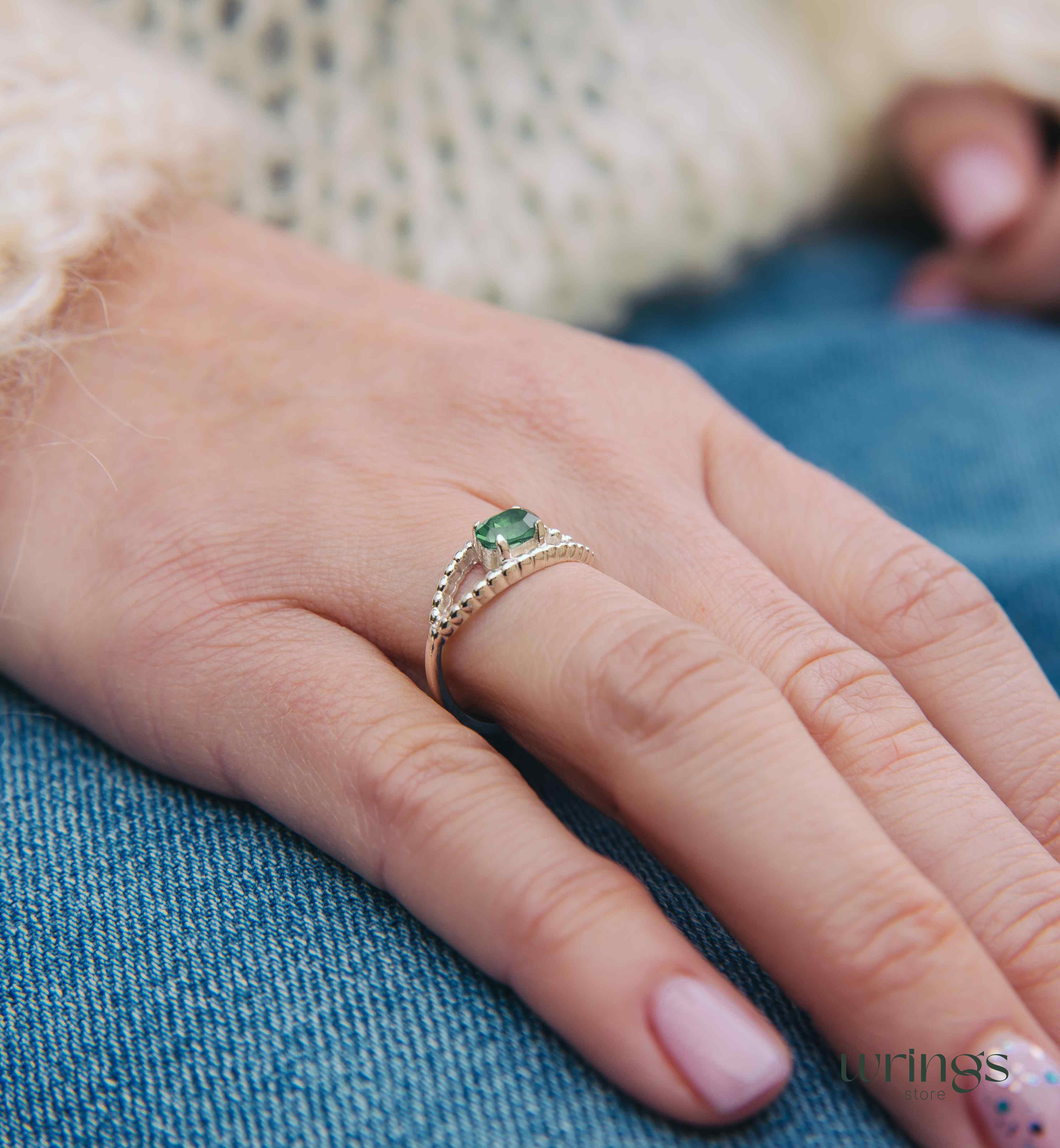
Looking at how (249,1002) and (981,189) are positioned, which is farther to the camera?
(981,189)

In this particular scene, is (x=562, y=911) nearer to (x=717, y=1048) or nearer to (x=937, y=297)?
(x=717, y=1048)

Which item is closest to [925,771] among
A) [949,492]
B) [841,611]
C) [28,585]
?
[841,611]

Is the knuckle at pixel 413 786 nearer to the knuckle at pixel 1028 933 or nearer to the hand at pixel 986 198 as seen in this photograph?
the knuckle at pixel 1028 933

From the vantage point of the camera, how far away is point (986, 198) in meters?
1.18

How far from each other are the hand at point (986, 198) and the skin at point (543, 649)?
646 millimetres

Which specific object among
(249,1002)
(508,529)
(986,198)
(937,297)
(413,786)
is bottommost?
(249,1002)

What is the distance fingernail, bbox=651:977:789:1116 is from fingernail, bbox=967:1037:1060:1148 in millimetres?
100

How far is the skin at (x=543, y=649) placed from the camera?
1.54ft

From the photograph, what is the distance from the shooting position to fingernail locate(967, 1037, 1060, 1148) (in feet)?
1.44

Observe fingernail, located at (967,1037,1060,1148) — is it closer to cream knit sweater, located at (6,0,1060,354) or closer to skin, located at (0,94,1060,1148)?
skin, located at (0,94,1060,1148)

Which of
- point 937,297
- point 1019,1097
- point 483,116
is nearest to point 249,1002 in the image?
point 1019,1097

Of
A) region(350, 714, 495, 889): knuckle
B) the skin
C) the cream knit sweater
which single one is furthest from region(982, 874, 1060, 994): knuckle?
the cream knit sweater

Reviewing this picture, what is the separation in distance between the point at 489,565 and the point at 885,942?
1.03 ft

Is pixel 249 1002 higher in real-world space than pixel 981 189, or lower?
lower
